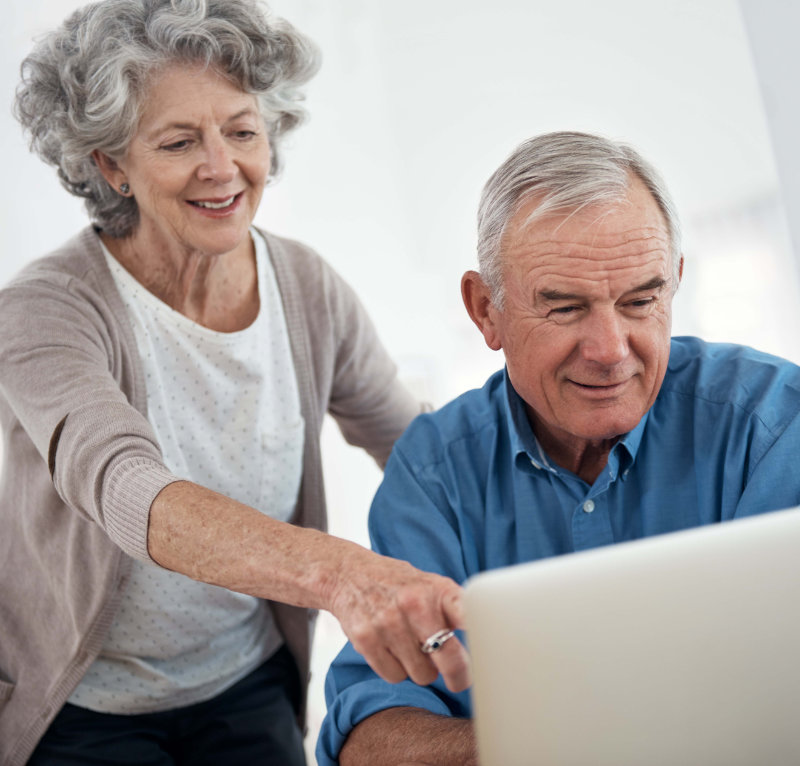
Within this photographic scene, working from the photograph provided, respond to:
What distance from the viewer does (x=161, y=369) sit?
1.52 meters

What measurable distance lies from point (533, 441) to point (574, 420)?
0.10 meters

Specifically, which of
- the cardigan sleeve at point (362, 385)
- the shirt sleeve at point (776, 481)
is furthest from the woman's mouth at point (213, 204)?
the shirt sleeve at point (776, 481)

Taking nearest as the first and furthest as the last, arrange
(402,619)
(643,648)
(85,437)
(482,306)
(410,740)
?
(643,648), (402,619), (410,740), (85,437), (482,306)

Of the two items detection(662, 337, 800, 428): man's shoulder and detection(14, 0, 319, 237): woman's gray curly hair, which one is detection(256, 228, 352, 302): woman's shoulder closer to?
detection(14, 0, 319, 237): woman's gray curly hair

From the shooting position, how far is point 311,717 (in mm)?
3504

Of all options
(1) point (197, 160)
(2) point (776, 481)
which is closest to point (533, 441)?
(2) point (776, 481)

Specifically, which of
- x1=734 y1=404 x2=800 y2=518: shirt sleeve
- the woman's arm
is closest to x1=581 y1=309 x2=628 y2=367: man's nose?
x1=734 y1=404 x2=800 y2=518: shirt sleeve

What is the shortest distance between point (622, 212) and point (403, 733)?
719 mm

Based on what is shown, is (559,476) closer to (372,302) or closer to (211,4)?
(211,4)

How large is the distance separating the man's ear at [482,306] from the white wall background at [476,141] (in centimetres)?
335

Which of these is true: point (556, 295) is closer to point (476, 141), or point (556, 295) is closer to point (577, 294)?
point (577, 294)

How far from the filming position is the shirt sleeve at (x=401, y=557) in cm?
111

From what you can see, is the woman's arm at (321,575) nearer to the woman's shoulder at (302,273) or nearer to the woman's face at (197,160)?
the woman's face at (197,160)

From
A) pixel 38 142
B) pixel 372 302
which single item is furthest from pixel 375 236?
pixel 38 142
